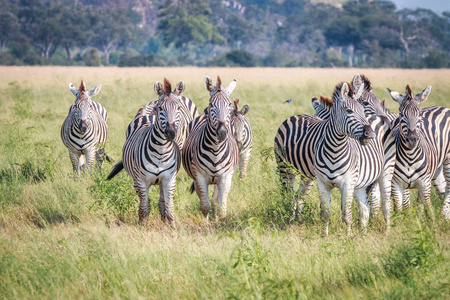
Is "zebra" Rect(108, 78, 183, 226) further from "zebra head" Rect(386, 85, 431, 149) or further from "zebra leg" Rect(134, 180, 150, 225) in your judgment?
"zebra head" Rect(386, 85, 431, 149)

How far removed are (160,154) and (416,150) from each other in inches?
114

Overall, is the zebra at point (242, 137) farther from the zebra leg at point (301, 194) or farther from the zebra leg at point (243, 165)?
the zebra leg at point (301, 194)

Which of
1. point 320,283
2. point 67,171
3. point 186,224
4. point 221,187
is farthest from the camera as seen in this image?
point 67,171

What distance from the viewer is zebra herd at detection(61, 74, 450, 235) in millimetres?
5504

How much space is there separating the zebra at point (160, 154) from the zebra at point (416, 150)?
2.55 meters

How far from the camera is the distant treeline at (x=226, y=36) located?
47.5 metres

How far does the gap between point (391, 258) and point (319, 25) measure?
61.6m

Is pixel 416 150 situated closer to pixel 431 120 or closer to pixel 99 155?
pixel 431 120

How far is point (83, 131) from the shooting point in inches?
310

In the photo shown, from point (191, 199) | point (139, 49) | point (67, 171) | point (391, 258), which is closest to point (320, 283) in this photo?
point (391, 258)

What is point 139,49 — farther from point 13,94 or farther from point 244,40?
point 13,94

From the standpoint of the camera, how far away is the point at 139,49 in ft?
248

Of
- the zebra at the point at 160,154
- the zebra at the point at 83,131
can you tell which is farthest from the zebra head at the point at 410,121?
the zebra at the point at 83,131

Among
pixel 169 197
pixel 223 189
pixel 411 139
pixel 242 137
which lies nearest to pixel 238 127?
pixel 242 137
